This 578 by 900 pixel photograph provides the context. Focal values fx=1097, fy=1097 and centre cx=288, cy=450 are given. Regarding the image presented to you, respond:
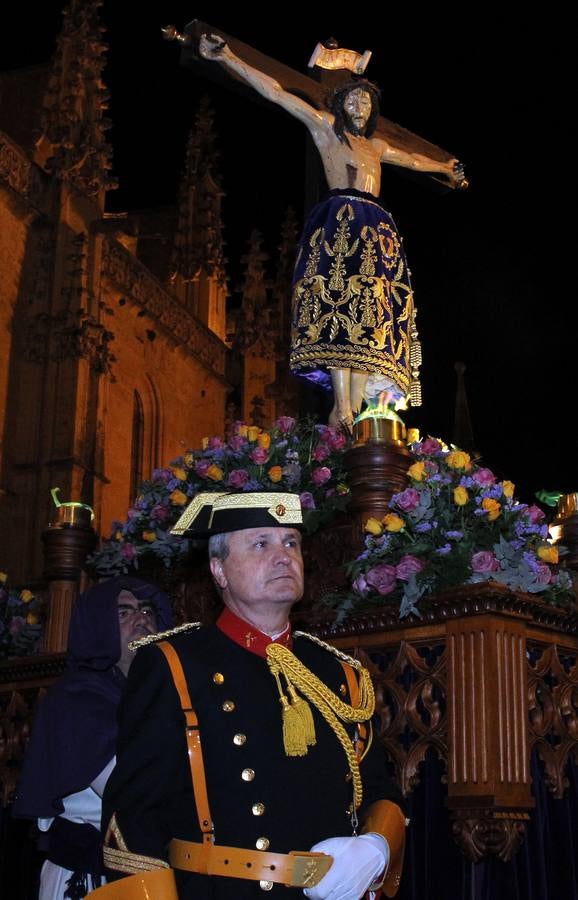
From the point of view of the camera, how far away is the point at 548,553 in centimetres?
520

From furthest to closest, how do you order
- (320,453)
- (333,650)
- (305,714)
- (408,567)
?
1. (320,453)
2. (408,567)
3. (333,650)
4. (305,714)

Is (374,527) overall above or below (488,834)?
above

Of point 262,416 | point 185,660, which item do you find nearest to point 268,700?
point 185,660

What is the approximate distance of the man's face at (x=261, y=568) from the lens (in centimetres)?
335

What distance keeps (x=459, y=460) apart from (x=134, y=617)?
2.13 m

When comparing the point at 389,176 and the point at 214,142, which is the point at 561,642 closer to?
the point at 389,176

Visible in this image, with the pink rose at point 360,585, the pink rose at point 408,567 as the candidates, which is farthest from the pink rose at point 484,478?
the pink rose at point 360,585

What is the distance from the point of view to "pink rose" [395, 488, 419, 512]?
Result: 17.8ft

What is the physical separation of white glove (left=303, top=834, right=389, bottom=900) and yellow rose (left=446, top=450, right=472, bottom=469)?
291 centimetres

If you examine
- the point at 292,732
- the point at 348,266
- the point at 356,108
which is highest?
the point at 356,108

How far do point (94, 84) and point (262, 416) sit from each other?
29.6 ft

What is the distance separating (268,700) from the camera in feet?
10.8

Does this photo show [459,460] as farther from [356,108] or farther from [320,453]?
[356,108]

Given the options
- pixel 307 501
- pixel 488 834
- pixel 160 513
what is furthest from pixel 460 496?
pixel 160 513
